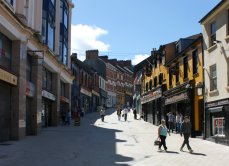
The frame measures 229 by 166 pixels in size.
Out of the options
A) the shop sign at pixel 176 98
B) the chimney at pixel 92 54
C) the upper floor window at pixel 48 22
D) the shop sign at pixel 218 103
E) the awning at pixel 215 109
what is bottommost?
the awning at pixel 215 109

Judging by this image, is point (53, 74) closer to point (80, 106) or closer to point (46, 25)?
point (46, 25)

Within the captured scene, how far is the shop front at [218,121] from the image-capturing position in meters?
22.9

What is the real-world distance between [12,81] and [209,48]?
11.9 m

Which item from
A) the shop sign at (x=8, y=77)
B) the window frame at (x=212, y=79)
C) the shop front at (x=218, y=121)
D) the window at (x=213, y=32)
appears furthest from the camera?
the window at (x=213, y=32)

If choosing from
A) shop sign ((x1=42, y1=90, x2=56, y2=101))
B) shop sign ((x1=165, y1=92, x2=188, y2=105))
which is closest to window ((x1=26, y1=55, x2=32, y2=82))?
shop sign ((x1=42, y1=90, x2=56, y2=101))

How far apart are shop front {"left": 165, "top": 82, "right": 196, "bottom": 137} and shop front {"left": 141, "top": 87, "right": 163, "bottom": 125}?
3.27 metres

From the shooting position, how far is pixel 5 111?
2306cm

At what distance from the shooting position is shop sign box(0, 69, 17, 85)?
68.9 ft

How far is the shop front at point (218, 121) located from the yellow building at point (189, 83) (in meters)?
1.96

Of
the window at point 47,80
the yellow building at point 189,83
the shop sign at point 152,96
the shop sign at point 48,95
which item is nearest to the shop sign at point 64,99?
the shop sign at point 48,95

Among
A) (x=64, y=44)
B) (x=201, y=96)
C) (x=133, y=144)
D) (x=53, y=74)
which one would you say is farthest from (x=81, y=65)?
(x=133, y=144)

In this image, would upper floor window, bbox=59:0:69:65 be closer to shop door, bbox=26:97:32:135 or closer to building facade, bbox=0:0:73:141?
building facade, bbox=0:0:73:141

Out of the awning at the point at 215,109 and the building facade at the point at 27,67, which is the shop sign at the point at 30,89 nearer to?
the building facade at the point at 27,67

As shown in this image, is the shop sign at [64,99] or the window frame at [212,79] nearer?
the window frame at [212,79]
